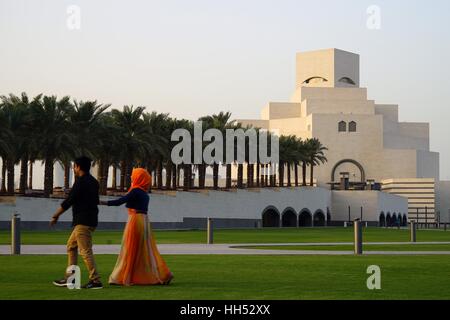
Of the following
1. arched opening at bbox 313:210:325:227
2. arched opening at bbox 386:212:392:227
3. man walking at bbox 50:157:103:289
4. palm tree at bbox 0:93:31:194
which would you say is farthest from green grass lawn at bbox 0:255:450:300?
arched opening at bbox 386:212:392:227

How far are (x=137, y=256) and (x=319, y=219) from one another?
11492 centimetres

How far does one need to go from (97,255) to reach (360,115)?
13169cm

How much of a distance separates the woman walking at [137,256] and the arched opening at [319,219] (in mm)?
111792

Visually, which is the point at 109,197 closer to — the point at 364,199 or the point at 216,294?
the point at 216,294

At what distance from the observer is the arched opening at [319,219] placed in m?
127

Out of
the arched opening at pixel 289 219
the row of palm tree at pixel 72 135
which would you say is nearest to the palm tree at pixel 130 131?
the row of palm tree at pixel 72 135

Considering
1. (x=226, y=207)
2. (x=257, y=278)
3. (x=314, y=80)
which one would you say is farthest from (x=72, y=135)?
(x=314, y=80)

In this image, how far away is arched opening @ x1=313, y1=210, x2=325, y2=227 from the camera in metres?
127

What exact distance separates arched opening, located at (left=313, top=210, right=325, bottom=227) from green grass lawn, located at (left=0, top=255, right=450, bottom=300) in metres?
103

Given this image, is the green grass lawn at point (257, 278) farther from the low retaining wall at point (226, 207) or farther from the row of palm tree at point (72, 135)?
the low retaining wall at point (226, 207)

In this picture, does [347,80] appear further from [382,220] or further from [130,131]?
[130,131]

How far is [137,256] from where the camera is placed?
14797mm
